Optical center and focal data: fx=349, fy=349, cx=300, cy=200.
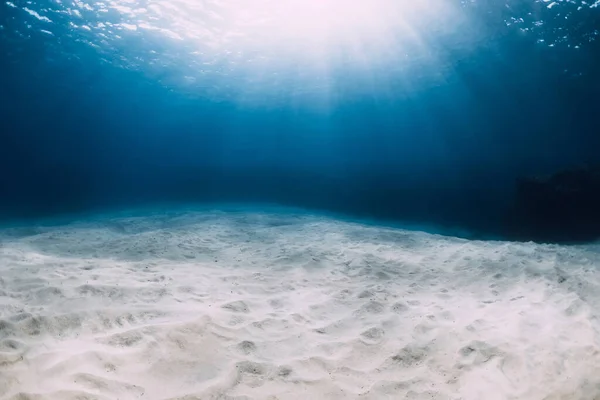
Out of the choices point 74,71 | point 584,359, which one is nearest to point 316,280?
point 584,359

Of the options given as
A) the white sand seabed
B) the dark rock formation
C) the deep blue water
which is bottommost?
the white sand seabed

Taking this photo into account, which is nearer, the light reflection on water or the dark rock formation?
the dark rock formation

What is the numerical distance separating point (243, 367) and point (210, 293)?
211 centimetres

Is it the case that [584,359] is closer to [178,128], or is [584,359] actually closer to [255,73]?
[255,73]

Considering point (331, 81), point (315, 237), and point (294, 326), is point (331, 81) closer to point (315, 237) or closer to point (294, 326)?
point (315, 237)

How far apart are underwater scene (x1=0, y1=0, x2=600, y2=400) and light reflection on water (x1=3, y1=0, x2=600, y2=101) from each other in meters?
0.16

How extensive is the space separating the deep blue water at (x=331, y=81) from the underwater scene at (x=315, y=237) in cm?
23

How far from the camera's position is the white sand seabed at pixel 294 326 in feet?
10.5

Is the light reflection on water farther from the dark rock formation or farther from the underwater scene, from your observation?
the dark rock formation

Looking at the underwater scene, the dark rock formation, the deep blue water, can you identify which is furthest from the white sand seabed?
the deep blue water

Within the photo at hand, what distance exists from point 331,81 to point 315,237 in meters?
24.6

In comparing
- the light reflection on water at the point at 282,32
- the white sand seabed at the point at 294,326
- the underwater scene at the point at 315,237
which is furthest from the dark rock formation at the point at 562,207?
the light reflection on water at the point at 282,32

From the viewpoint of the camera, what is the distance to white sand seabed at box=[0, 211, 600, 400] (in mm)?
3195

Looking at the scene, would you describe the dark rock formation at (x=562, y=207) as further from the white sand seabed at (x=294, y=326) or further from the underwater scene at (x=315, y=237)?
the white sand seabed at (x=294, y=326)
